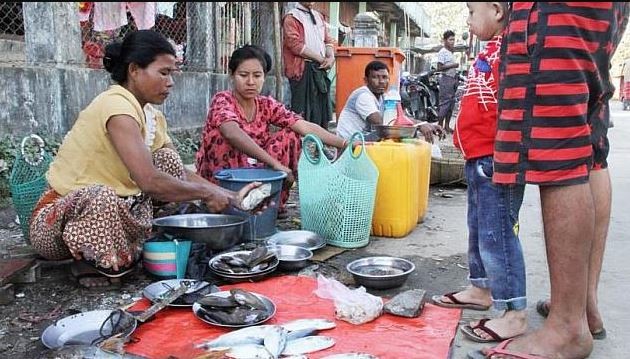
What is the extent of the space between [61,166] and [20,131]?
7.07 ft

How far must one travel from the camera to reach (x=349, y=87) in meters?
7.58

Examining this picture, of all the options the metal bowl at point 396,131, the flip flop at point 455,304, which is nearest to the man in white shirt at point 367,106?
the metal bowl at point 396,131

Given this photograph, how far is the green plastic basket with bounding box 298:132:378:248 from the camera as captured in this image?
3379mm

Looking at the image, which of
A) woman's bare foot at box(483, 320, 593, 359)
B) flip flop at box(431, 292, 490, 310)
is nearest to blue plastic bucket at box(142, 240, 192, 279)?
flip flop at box(431, 292, 490, 310)

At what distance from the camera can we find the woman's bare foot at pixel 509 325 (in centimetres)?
218

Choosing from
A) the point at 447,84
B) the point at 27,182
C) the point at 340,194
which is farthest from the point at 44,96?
the point at 447,84

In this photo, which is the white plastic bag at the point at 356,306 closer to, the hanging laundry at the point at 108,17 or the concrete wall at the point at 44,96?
the concrete wall at the point at 44,96

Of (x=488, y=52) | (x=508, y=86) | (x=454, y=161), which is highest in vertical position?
(x=488, y=52)

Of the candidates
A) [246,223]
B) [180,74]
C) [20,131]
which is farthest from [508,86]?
[180,74]

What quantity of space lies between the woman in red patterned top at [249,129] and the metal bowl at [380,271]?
0.91 meters

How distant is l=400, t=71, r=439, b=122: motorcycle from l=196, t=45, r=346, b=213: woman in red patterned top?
26.2 ft

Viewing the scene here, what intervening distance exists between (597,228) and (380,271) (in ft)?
3.79

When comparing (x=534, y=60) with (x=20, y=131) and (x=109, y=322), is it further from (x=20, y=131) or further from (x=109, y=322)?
(x=20, y=131)

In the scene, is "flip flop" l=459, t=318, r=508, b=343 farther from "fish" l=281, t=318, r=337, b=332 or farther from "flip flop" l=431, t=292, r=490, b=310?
"fish" l=281, t=318, r=337, b=332
